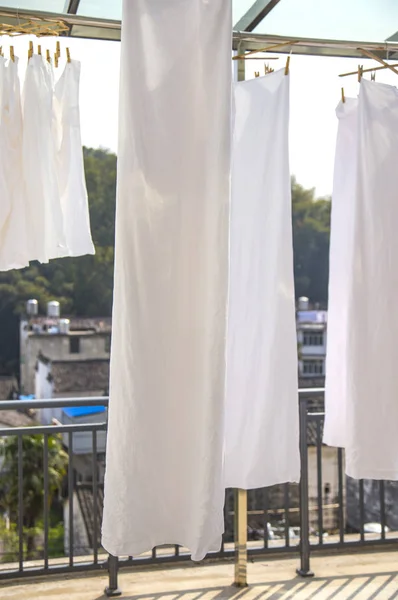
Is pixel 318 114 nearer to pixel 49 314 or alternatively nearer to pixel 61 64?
pixel 49 314

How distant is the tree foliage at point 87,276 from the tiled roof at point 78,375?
2.81m

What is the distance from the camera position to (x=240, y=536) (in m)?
2.48

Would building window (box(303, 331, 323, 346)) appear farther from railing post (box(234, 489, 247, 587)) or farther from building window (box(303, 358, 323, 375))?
railing post (box(234, 489, 247, 587))

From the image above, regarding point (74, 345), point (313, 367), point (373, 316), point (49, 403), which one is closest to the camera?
point (373, 316)

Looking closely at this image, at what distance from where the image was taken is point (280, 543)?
9.90ft

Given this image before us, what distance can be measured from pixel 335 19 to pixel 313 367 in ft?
66.5

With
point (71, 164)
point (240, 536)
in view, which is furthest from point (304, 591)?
point (71, 164)

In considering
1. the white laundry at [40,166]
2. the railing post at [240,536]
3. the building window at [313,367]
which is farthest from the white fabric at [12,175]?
the building window at [313,367]

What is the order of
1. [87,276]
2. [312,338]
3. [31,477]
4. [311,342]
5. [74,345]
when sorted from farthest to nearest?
[74,345], [311,342], [312,338], [31,477], [87,276]

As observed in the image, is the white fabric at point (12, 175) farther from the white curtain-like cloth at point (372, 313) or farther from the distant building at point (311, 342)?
the distant building at point (311, 342)

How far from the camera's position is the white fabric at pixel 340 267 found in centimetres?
228

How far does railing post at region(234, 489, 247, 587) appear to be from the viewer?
8.03ft

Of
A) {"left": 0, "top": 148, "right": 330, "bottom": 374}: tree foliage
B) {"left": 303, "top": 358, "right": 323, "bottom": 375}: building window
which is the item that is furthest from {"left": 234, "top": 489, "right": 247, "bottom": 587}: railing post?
{"left": 303, "top": 358, "right": 323, "bottom": 375}: building window

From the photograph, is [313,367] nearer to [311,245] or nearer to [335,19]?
[311,245]
